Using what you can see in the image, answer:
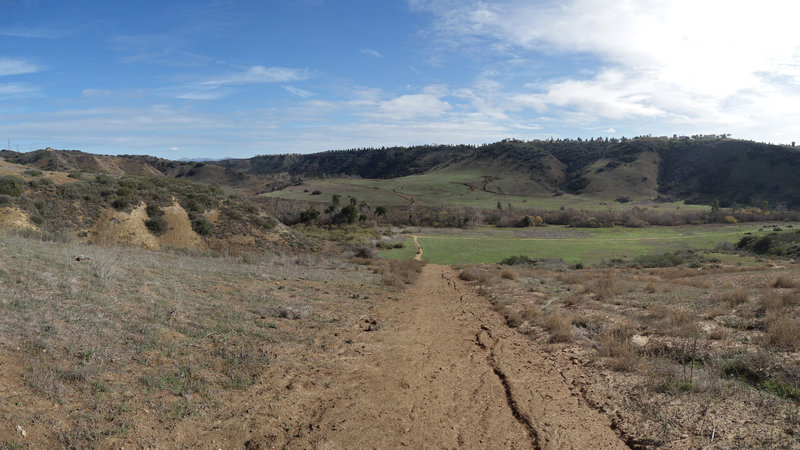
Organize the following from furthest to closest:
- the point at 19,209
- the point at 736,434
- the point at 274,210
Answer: the point at 274,210, the point at 19,209, the point at 736,434

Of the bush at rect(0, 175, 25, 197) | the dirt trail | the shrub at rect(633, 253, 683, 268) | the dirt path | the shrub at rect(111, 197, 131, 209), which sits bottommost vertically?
the dirt path

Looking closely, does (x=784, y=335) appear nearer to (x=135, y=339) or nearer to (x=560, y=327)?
(x=560, y=327)

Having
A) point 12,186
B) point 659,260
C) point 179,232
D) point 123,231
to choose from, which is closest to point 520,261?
point 659,260

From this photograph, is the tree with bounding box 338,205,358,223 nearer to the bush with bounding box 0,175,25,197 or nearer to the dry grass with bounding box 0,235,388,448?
the bush with bounding box 0,175,25,197

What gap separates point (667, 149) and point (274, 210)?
14181cm

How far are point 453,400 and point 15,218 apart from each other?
95.8ft

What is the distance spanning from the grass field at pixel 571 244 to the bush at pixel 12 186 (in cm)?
2788

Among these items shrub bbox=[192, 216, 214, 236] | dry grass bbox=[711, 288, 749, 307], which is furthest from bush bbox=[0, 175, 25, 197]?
dry grass bbox=[711, 288, 749, 307]

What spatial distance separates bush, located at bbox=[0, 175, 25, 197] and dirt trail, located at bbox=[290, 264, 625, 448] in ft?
94.6

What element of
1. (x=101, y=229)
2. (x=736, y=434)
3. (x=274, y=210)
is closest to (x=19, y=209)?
(x=101, y=229)

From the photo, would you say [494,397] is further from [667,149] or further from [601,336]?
[667,149]

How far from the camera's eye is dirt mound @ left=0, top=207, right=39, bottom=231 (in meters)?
22.6

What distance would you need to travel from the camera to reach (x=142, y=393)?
17.6 ft

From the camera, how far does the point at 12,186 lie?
1006 inches
